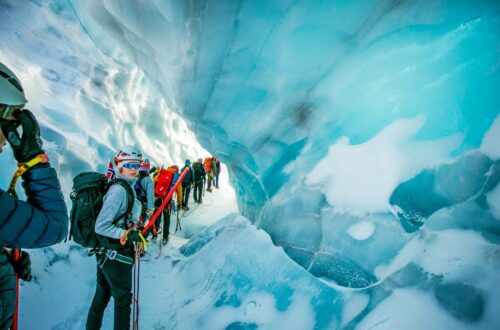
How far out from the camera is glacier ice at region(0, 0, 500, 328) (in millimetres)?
1534

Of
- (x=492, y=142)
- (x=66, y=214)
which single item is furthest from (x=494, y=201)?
(x=66, y=214)

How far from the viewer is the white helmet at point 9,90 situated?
36.7 inches

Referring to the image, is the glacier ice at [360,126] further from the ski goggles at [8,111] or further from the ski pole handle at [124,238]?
the ski goggles at [8,111]

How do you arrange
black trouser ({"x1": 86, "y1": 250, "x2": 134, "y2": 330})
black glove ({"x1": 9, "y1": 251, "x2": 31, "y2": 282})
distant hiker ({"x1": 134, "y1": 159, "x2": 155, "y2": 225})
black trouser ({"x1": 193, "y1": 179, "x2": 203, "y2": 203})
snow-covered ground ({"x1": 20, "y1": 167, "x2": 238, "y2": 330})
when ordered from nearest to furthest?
black glove ({"x1": 9, "y1": 251, "x2": 31, "y2": 282}) < black trouser ({"x1": 86, "y1": 250, "x2": 134, "y2": 330}) < snow-covered ground ({"x1": 20, "y1": 167, "x2": 238, "y2": 330}) < distant hiker ({"x1": 134, "y1": 159, "x2": 155, "y2": 225}) < black trouser ({"x1": 193, "y1": 179, "x2": 203, "y2": 203})

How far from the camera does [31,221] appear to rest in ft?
3.21

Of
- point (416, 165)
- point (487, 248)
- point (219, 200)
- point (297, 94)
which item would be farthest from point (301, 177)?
point (219, 200)

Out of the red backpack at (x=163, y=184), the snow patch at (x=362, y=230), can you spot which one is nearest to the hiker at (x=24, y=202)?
the snow patch at (x=362, y=230)

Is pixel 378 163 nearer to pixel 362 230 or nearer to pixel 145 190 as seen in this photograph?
pixel 362 230

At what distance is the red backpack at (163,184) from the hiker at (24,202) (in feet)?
11.0

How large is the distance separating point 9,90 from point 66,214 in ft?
1.73

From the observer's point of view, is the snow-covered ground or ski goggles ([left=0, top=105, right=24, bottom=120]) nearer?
ski goggles ([left=0, top=105, right=24, bottom=120])

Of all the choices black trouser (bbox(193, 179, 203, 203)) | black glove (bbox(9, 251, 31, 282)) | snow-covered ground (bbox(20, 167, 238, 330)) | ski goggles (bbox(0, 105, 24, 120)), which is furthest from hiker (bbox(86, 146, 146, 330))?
black trouser (bbox(193, 179, 203, 203))

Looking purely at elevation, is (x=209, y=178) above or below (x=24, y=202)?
below

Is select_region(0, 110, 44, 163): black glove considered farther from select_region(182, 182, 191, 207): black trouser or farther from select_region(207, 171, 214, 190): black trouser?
select_region(207, 171, 214, 190): black trouser
